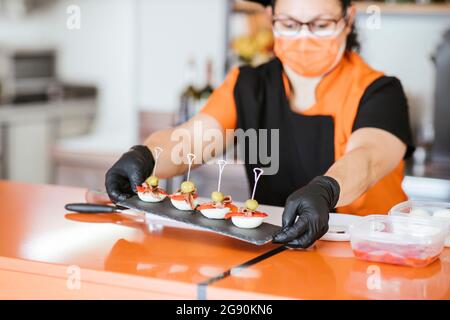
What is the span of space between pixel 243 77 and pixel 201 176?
1.36m

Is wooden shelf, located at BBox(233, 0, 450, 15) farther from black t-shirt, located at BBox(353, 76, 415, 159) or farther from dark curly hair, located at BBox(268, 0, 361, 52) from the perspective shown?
black t-shirt, located at BBox(353, 76, 415, 159)

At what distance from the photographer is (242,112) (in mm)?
2432

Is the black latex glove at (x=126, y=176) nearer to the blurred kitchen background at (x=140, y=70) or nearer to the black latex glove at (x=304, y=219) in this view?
the black latex glove at (x=304, y=219)

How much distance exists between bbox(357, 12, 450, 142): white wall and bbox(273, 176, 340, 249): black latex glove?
237 cm

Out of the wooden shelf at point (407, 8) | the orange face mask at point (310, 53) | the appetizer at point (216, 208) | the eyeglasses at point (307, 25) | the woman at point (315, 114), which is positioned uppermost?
the wooden shelf at point (407, 8)

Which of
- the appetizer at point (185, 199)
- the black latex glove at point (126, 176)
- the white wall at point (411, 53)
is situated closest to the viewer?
the appetizer at point (185, 199)

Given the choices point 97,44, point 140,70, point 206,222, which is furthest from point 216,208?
point 97,44

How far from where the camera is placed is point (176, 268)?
1561mm

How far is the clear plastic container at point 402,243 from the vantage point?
5.18 ft

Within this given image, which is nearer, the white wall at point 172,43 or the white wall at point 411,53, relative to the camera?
the white wall at point 411,53

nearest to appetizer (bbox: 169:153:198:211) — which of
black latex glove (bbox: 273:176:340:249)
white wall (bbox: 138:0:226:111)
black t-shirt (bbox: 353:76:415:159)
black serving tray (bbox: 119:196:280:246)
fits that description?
black serving tray (bbox: 119:196:280:246)

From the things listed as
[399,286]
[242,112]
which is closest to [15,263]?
[399,286]

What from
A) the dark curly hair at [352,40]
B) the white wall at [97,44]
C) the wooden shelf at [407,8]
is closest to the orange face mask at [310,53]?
the dark curly hair at [352,40]
